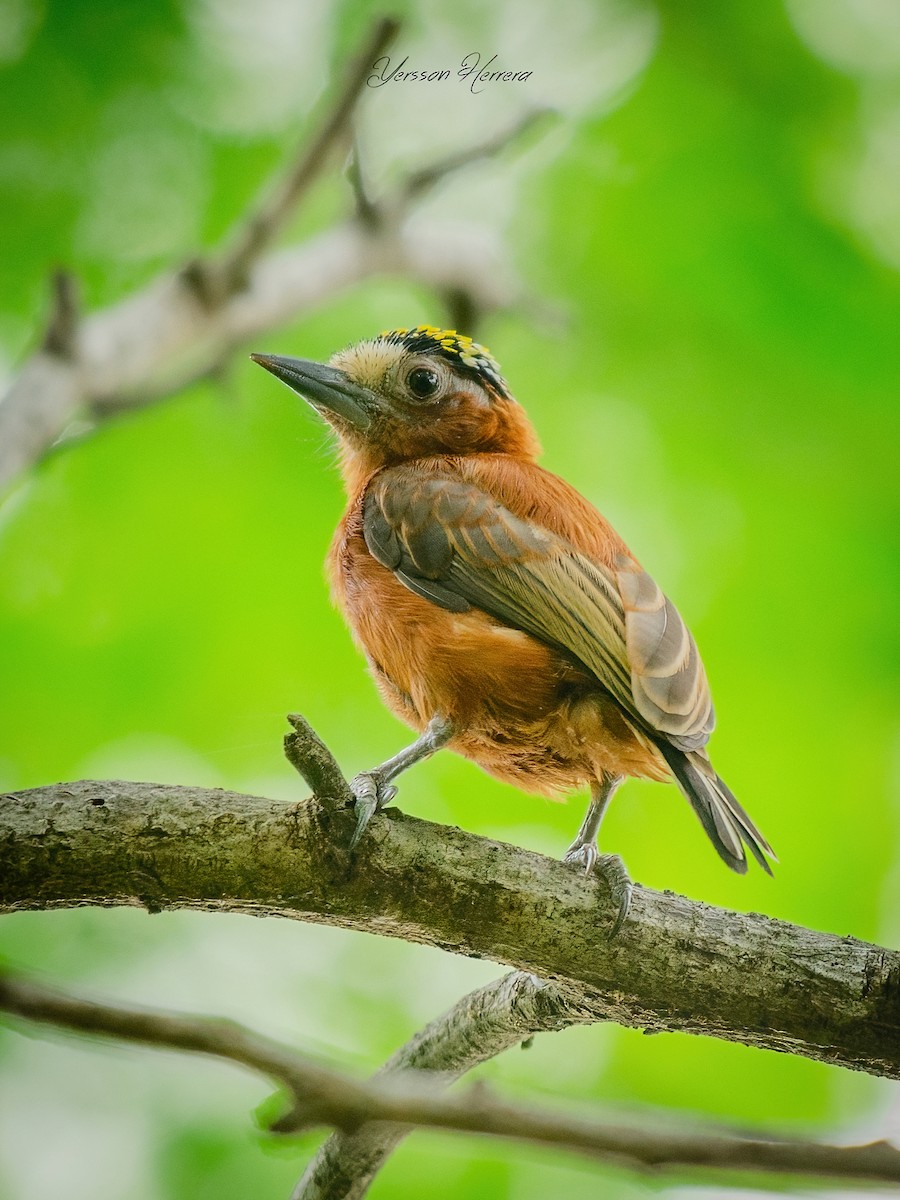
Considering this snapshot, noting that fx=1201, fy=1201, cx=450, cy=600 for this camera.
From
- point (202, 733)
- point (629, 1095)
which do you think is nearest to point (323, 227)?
point (202, 733)

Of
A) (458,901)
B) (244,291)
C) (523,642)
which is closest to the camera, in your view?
(458,901)

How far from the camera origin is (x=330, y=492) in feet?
17.8

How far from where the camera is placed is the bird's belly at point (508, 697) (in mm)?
3297

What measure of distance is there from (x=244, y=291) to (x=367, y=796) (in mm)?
2858

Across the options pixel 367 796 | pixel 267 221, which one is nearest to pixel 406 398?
pixel 267 221

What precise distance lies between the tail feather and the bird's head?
167cm

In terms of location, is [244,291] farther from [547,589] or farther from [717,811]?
[717,811]

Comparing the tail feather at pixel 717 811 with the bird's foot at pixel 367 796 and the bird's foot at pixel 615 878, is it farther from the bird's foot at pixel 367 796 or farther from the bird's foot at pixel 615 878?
the bird's foot at pixel 367 796

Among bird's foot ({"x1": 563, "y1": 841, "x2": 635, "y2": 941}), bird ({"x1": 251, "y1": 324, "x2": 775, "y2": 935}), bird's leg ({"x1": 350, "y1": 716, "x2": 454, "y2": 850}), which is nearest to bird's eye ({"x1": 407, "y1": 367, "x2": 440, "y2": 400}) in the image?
bird ({"x1": 251, "y1": 324, "x2": 775, "y2": 935})

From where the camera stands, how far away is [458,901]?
2.79m

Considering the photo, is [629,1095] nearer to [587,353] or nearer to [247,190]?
[587,353]

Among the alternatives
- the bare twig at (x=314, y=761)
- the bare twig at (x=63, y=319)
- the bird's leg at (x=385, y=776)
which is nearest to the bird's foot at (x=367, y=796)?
the bird's leg at (x=385, y=776)

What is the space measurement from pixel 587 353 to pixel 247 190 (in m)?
1.93

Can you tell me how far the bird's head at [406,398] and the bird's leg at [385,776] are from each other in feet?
4.08
